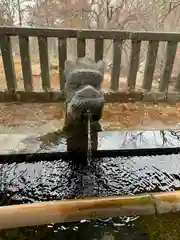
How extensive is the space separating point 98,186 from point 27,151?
0.46 meters

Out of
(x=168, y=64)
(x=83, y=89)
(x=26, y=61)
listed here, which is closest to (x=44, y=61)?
(x=26, y=61)

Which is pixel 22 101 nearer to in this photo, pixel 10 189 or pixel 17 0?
pixel 10 189

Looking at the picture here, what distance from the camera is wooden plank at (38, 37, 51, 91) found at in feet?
11.5

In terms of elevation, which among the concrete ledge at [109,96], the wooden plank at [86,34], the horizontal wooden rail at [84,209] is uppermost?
the wooden plank at [86,34]

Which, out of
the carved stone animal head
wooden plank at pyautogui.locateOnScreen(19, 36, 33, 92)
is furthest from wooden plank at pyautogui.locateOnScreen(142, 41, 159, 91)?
the carved stone animal head

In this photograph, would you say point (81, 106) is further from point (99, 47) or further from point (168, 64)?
point (168, 64)

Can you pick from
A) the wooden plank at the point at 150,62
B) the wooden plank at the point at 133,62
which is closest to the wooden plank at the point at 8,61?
the wooden plank at the point at 133,62

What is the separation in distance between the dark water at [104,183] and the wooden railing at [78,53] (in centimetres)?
212

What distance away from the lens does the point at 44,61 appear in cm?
367

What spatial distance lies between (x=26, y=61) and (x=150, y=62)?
173cm

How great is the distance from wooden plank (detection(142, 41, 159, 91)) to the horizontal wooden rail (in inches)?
112

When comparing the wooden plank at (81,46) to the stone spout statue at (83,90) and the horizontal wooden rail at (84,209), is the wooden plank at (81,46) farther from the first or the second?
the horizontal wooden rail at (84,209)

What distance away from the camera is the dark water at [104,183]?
4.02 feet

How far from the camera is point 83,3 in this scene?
5.48 meters
